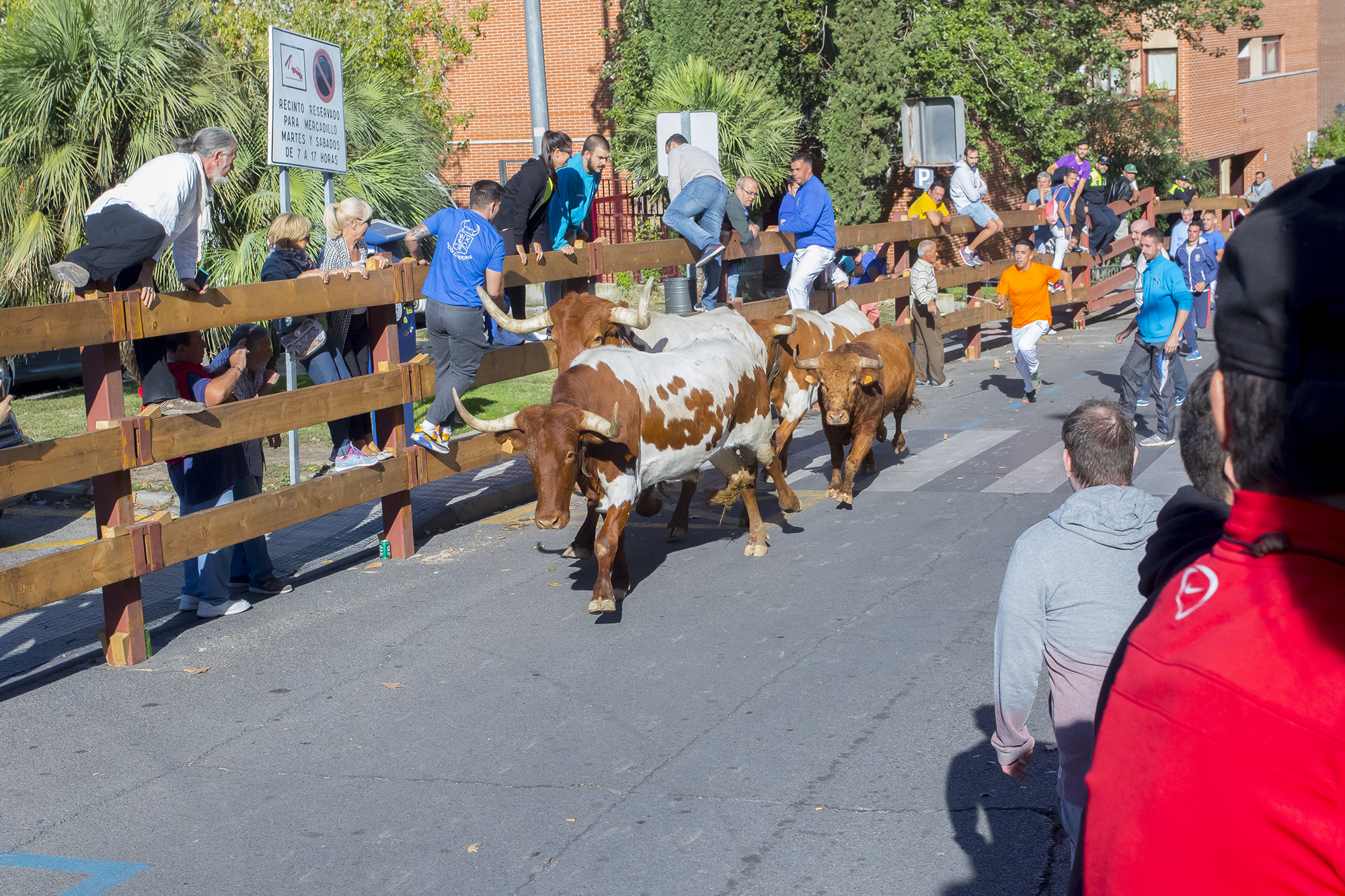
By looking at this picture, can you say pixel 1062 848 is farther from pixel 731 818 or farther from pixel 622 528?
pixel 622 528

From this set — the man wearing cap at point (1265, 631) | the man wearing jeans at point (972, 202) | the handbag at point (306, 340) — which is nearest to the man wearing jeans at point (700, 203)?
the handbag at point (306, 340)

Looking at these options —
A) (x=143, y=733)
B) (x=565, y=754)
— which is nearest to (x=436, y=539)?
(x=143, y=733)

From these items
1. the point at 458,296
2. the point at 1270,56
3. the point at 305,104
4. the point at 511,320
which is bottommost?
the point at 511,320

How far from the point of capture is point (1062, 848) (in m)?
4.55

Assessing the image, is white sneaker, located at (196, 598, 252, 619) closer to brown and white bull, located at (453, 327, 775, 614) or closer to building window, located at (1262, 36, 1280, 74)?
brown and white bull, located at (453, 327, 775, 614)

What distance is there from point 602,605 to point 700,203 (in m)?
5.98

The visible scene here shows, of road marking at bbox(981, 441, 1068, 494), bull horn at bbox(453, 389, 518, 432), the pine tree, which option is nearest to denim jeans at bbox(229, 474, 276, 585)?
bull horn at bbox(453, 389, 518, 432)

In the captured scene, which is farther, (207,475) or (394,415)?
(394,415)

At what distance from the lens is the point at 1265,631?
1.43 meters

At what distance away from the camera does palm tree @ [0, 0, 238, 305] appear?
13617 mm

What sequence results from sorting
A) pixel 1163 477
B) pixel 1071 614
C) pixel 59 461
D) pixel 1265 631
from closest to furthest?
pixel 1265 631 < pixel 1071 614 < pixel 59 461 < pixel 1163 477

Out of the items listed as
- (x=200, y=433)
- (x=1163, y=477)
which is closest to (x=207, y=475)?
(x=200, y=433)

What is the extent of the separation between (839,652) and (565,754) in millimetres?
1803

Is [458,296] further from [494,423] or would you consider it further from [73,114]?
[73,114]
